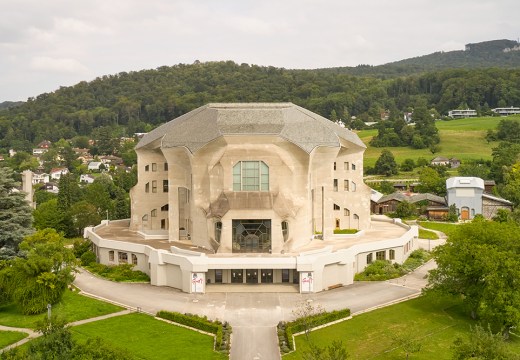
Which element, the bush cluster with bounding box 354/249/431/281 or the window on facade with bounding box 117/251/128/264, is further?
the window on facade with bounding box 117/251/128/264

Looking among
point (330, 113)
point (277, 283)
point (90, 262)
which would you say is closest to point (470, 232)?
point (277, 283)

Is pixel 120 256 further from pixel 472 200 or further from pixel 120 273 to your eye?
pixel 472 200

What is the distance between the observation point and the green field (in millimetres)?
121875

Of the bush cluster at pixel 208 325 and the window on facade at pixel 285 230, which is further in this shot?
the window on facade at pixel 285 230

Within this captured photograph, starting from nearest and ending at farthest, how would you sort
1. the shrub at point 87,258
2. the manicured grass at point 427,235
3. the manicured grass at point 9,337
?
the manicured grass at point 9,337 < the shrub at point 87,258 < the manicured grass at point 427,235

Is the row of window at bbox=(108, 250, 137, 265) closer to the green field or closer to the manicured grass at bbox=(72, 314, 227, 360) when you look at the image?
the manicured grass at bbox=(72, 314, 227, 360)

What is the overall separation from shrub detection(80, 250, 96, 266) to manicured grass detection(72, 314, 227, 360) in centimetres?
1726

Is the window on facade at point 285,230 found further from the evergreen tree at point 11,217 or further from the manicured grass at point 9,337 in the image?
the manicured grass at point 9,337

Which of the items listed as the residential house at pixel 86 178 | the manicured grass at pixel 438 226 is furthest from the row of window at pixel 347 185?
the residential house at pixel 86 178

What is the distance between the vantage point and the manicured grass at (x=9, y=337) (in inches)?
1373

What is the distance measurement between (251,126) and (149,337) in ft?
70.1

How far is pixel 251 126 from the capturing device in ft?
165

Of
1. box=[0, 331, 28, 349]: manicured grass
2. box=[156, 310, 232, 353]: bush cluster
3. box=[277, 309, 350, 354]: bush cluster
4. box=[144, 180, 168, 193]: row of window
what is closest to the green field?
box=[144, 180, 168, 193]: row of window

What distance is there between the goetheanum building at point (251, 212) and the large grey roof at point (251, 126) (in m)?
0.10
